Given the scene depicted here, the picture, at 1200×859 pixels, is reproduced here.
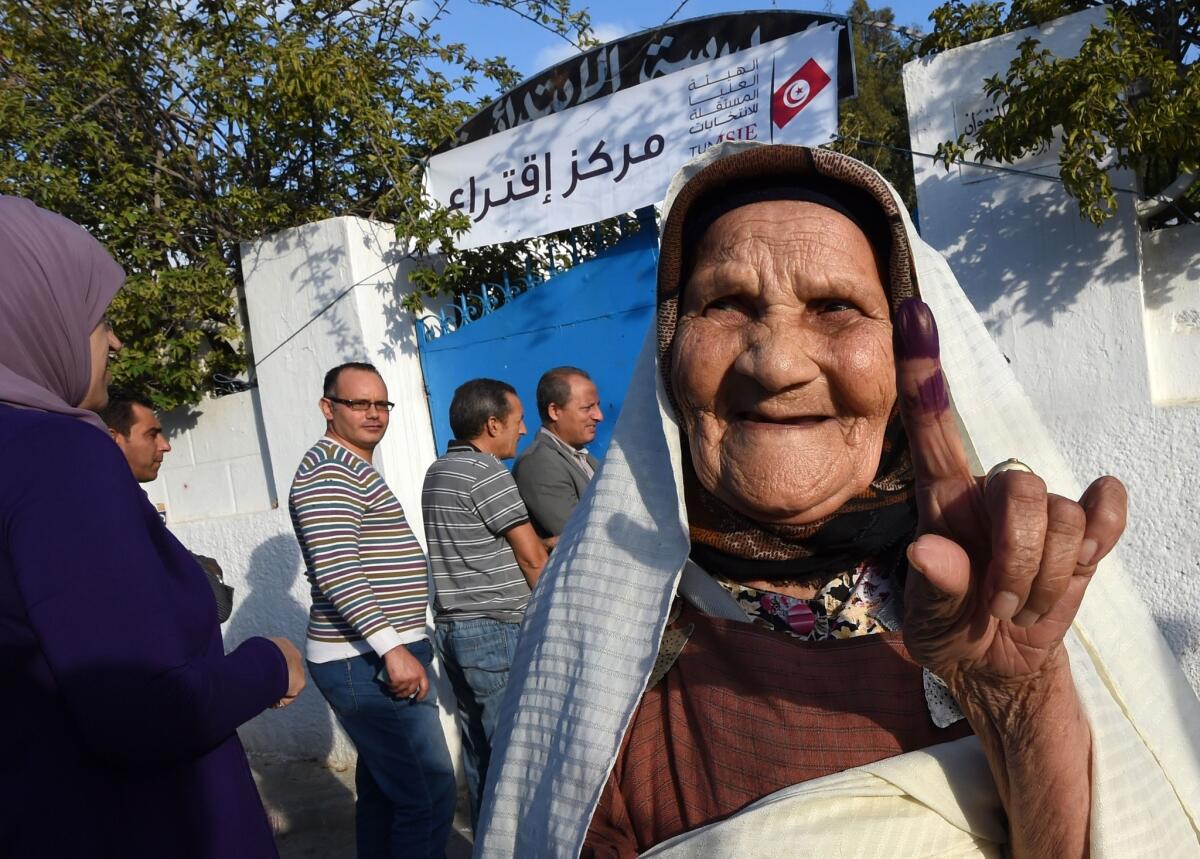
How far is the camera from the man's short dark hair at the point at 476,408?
3.75m

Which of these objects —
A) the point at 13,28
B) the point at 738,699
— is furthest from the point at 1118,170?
the point at 13,28

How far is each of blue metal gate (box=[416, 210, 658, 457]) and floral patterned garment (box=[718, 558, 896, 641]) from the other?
9.30ft

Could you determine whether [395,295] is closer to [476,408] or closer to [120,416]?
[476,408]

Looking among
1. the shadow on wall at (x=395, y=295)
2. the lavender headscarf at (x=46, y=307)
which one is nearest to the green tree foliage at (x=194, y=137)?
the shadow on wall at (x=395, y=295)

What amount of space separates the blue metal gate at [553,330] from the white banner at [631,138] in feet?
0.78

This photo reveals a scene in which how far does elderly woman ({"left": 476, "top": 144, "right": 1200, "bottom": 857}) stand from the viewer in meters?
1.10

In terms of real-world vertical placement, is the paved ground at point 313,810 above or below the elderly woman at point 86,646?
below

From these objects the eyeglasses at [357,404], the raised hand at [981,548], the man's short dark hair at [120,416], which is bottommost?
the raised hand at [981,548]

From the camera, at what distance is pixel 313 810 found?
4664mm

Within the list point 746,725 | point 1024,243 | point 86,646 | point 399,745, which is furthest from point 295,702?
point 746,725

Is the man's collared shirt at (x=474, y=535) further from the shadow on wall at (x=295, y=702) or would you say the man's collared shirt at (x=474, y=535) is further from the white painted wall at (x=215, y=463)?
the white painted wall at (x=215, y=463)

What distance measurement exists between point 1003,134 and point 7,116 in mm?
4852

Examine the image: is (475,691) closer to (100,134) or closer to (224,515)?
(224,515)

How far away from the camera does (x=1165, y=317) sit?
11.1 feet
